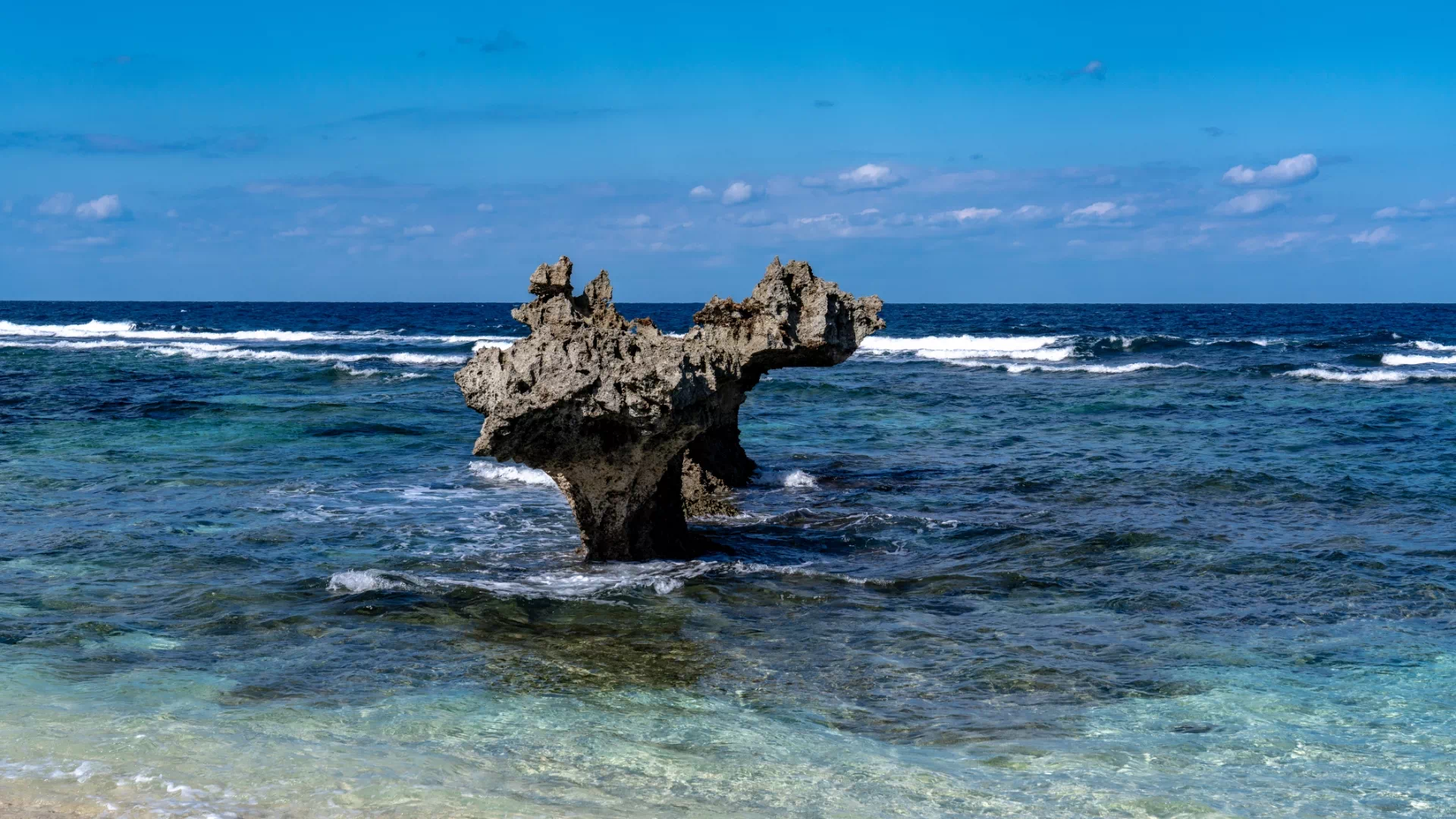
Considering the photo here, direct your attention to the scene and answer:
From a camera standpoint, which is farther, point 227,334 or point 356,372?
point 227,334

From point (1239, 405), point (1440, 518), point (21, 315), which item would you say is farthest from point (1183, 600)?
point (21, 315)

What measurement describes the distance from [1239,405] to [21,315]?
93.5 metres

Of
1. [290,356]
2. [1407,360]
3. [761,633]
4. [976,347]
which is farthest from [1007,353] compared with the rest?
[761,633]

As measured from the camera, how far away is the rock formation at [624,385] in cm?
1009

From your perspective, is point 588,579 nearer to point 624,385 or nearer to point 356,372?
point 624,385

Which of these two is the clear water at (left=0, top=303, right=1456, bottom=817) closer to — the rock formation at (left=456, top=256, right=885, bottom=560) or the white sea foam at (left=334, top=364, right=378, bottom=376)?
the rock formation at (left=456, top=256, right=885, bottom=560)

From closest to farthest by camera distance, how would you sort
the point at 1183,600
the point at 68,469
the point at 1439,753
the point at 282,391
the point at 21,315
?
the point at 1439,753 < the point at 1183,600 < the point at 68,469 < the point at 282,391 < the point at 21,315

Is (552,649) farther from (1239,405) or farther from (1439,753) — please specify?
(1239,405)

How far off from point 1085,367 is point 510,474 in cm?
2689

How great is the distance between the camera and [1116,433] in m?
21.3

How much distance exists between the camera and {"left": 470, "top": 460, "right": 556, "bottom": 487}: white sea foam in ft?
54.5

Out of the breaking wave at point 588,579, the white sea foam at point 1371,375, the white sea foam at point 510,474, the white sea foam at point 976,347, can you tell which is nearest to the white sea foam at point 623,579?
the breaking wave at point 588,579

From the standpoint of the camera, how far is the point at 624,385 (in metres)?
10.2

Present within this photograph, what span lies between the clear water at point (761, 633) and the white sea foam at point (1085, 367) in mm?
16658
